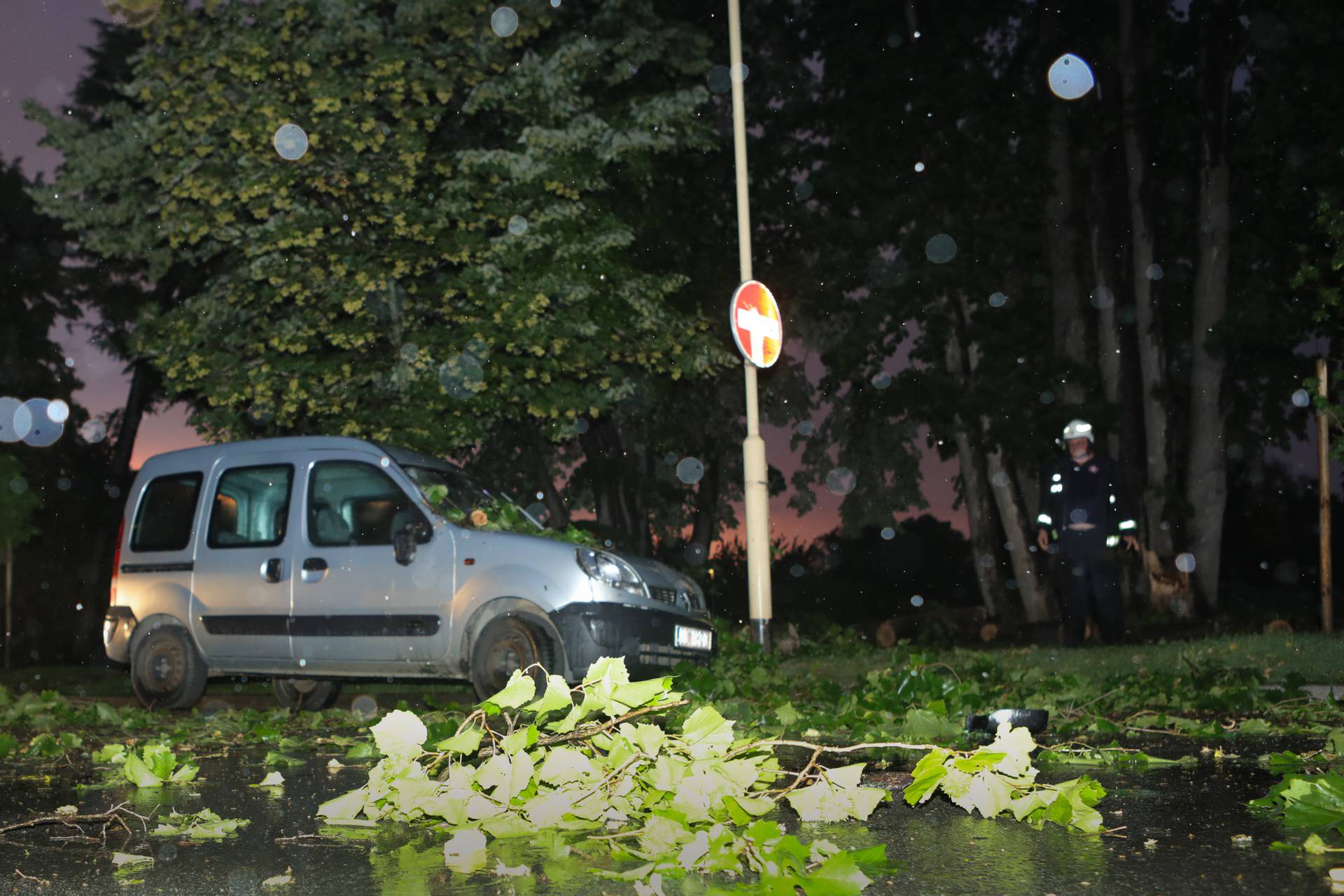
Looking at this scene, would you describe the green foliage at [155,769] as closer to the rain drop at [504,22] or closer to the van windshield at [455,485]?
the van windshield at [455,485]

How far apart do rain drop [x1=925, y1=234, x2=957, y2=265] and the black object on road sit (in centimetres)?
1484

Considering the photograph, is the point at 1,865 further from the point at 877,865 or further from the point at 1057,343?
the point at 1057,343

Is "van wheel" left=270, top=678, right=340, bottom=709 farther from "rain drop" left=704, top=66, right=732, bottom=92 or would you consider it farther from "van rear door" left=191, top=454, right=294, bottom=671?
"rain drop" left=704, top=66, right=732, bottom=92

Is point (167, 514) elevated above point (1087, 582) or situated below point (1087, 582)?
above

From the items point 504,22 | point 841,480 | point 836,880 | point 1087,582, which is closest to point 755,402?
point 1087,582

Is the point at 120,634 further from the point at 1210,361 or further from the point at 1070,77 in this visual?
the point at 1070,77

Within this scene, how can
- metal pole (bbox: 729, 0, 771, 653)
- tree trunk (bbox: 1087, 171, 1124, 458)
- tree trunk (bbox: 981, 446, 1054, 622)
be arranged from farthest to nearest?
tree trunk (bbox: 981, 446, 1054, 622) → tree trunk (bbox: 1087, 171, 1124, 458) → metal pole (bbox: 729, 0, 771, 653)

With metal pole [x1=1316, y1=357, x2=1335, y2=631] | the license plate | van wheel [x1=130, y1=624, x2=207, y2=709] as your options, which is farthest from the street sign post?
metal pole [x1=1316, y1=357, x2=1335, y2=631]

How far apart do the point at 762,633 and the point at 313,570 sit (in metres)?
3.76

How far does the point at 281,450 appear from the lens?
9.91 metres

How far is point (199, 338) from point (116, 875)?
11.9 meters

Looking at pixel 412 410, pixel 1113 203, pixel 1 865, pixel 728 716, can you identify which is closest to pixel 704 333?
pixel 412 410

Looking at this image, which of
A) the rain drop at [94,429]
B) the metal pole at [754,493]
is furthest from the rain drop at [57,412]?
the metal pole at [754,493]

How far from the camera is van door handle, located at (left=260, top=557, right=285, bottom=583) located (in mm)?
9602
